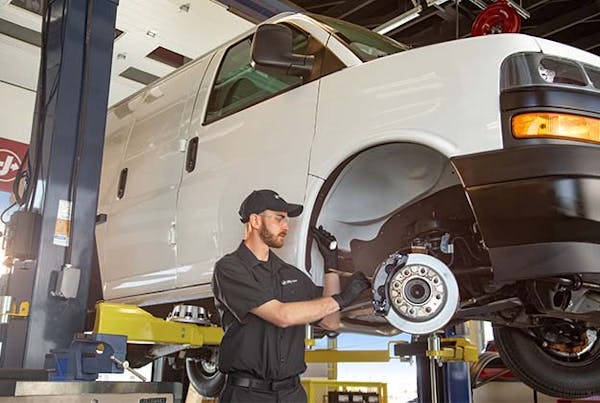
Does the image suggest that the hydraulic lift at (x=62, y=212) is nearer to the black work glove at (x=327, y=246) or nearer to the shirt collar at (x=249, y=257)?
the shirt collar at (x=249, y=257)

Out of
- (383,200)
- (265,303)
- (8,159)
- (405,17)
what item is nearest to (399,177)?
(383,200)

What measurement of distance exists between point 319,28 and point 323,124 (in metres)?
0.56

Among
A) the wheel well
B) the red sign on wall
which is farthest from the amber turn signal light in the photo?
the red sign on wall

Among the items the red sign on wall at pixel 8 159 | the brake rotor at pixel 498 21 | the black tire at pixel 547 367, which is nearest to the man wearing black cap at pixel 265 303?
the black tire at pixel 547 367

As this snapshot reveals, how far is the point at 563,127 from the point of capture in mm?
2074

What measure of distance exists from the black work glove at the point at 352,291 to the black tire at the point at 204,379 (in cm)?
195

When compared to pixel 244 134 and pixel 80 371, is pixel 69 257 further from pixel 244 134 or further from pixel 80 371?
pixel 244 134

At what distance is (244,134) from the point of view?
10.2ft

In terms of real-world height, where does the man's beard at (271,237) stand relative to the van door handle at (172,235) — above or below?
below

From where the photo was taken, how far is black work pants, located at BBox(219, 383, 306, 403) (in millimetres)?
2621

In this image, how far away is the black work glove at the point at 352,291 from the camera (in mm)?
2479

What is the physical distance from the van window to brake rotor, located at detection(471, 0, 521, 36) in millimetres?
1750

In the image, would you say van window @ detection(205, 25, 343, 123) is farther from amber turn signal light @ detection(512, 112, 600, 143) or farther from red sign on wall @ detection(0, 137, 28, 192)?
red sign on wall @ detection(0, 137, 28, 192)

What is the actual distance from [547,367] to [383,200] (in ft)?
4.21
